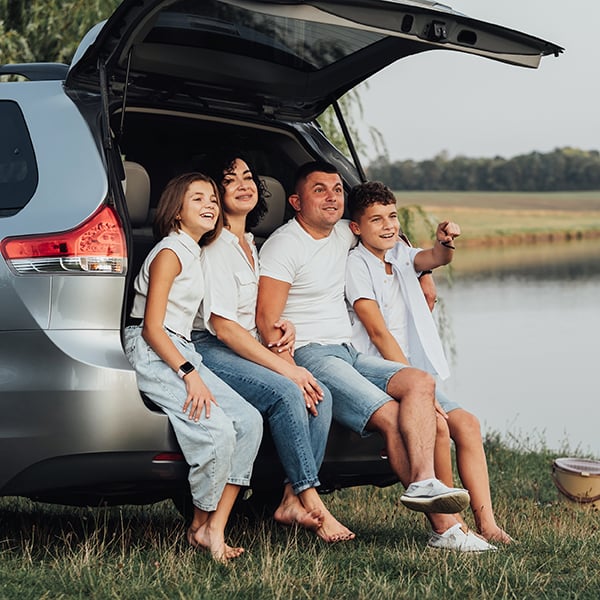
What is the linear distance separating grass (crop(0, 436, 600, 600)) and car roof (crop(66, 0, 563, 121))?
5.75ft

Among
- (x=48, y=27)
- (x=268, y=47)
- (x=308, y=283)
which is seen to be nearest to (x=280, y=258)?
(x=308, y=283)

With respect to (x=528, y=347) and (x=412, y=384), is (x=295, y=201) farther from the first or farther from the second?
(x=528, y=347)

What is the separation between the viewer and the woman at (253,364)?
424cm

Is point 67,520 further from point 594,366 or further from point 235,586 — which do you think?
point 594,366

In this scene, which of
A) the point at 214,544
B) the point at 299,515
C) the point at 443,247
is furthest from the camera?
the point at 443,247

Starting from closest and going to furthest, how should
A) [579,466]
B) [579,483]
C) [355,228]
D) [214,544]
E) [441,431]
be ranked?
1. [214,544]
2. [441,431]
3. [355,228]
4. [579,483]
5. [579,466]

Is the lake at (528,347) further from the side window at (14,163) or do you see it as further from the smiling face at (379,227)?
the side window at (14,163)

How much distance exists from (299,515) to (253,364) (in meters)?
0.57

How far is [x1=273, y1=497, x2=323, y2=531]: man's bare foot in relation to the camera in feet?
14.1

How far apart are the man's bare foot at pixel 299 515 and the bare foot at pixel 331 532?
0.02m

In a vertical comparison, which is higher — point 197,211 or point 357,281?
point 197,211

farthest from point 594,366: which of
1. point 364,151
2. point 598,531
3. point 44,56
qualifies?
point 598,531

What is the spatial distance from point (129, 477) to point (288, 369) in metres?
0.74

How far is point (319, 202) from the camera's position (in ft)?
15.9
